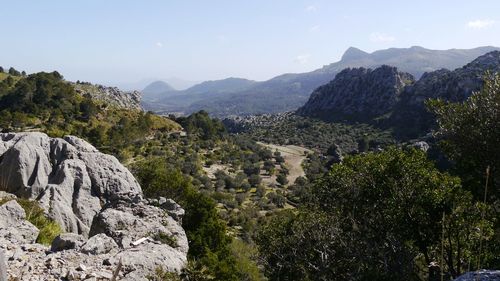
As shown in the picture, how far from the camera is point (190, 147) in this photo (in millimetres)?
85562

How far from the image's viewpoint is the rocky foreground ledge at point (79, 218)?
492 inches

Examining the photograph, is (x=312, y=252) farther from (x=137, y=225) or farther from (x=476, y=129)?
(x=476, y=129)

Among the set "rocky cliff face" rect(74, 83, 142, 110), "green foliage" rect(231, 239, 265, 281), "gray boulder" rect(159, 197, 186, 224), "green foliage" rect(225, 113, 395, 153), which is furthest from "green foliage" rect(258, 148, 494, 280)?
"rocky cliff face" rect(74, 83, 142, 110)

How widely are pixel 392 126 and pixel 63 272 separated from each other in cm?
13552

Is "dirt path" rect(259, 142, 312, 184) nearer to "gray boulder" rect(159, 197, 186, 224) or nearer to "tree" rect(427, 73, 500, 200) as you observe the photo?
"gray boulder" rect(159, 197, 186, 224)

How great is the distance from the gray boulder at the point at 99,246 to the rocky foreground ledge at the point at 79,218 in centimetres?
3

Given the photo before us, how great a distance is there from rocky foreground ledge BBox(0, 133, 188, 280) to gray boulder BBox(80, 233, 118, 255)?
0.10ft

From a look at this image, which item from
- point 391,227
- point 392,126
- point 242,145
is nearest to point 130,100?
point 242,145

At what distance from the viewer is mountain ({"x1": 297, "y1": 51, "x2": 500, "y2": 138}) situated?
12506 centimetres

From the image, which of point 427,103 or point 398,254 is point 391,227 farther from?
point 427,103

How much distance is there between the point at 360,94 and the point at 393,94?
15.2m

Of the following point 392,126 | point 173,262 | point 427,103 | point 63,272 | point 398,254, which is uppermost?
point 427,103

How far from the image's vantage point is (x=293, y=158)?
10125 centimetres

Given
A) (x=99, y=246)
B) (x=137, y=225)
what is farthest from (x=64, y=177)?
(x=99, y=246)
